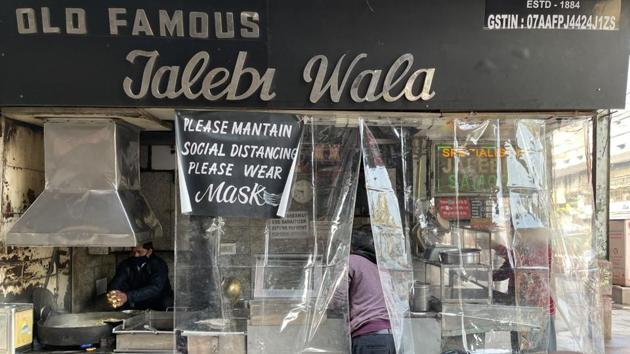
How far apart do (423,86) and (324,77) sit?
0.84m

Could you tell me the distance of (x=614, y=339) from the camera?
21.4 feet

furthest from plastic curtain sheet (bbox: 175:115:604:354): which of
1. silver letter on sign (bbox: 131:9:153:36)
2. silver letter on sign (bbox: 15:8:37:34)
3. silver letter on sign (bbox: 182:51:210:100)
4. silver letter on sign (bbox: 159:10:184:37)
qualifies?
silver letter on sign (bbox: 15:8:37:34)

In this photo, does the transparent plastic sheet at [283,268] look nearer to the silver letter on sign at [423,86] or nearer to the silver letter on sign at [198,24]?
the silver letter on sign at [423,86]

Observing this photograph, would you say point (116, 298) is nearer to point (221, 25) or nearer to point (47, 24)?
point (47, 24)

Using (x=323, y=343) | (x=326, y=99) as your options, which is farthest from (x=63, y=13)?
(x=323, y=343)

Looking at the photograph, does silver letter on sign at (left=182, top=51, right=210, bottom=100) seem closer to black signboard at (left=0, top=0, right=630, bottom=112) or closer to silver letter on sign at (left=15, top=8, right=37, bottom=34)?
black signboard at (left=0, top=0, right=630, bottom=112)

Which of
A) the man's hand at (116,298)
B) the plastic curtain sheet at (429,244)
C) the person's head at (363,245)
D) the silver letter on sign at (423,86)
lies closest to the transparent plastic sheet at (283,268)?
the plastic curtain sheet at (429,244)

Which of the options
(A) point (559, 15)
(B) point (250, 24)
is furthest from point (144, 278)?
(A) point (559, 15)

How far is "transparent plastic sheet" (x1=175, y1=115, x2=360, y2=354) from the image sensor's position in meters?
4.18

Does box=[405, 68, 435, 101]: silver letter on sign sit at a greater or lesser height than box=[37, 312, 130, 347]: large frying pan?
greater

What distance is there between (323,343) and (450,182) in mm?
1809

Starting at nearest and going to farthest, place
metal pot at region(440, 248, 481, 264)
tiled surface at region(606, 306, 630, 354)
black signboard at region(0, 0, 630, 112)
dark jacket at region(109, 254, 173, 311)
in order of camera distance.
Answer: black signboard at region(0, 0, 630, 112), metal pot at region(440, 248, 481, 264), dark jacket at region(109, 254, 173, 311), tiled surface at region(606, 306, 630, 354)

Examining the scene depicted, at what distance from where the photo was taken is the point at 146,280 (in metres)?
5.27

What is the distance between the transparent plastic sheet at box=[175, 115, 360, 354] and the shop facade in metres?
0.02
